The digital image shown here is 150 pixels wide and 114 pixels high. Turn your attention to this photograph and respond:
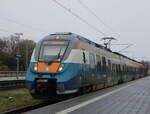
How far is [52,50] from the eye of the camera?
13547 mm

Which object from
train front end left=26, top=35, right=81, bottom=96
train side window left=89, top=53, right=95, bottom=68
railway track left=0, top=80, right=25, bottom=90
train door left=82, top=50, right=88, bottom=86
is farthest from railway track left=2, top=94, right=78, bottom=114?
railway track left=0, top=80, right=25, bottom=90

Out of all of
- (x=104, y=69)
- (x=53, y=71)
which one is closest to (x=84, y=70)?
(x=53, y=71)

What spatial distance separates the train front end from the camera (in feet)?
41.0

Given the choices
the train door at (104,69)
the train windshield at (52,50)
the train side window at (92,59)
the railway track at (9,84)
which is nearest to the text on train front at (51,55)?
the train windshield at (52,50)

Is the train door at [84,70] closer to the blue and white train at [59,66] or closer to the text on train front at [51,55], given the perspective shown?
the blue and white train at [59,66]

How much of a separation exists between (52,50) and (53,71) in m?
1.34

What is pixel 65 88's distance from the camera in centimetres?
1241

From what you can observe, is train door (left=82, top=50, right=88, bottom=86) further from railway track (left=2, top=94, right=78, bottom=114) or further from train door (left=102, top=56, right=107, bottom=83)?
train door (left=102, top=56, right=107, bottom=83)

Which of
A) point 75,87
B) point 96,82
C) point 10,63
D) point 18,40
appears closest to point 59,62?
point 75,87

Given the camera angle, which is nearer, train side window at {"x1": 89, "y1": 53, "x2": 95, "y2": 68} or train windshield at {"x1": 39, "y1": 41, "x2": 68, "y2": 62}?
train windshield at {"x1": 39, "y1": 41, "x2": 68, "y2": 62}

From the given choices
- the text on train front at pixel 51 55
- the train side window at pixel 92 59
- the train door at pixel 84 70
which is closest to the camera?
the text on train front at pixel 51 55

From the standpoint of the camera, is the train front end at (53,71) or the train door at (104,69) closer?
the train front end at (53,71)

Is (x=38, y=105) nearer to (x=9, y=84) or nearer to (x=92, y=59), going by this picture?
(x=92, y=59)

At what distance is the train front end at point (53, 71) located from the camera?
1250 centimetres
